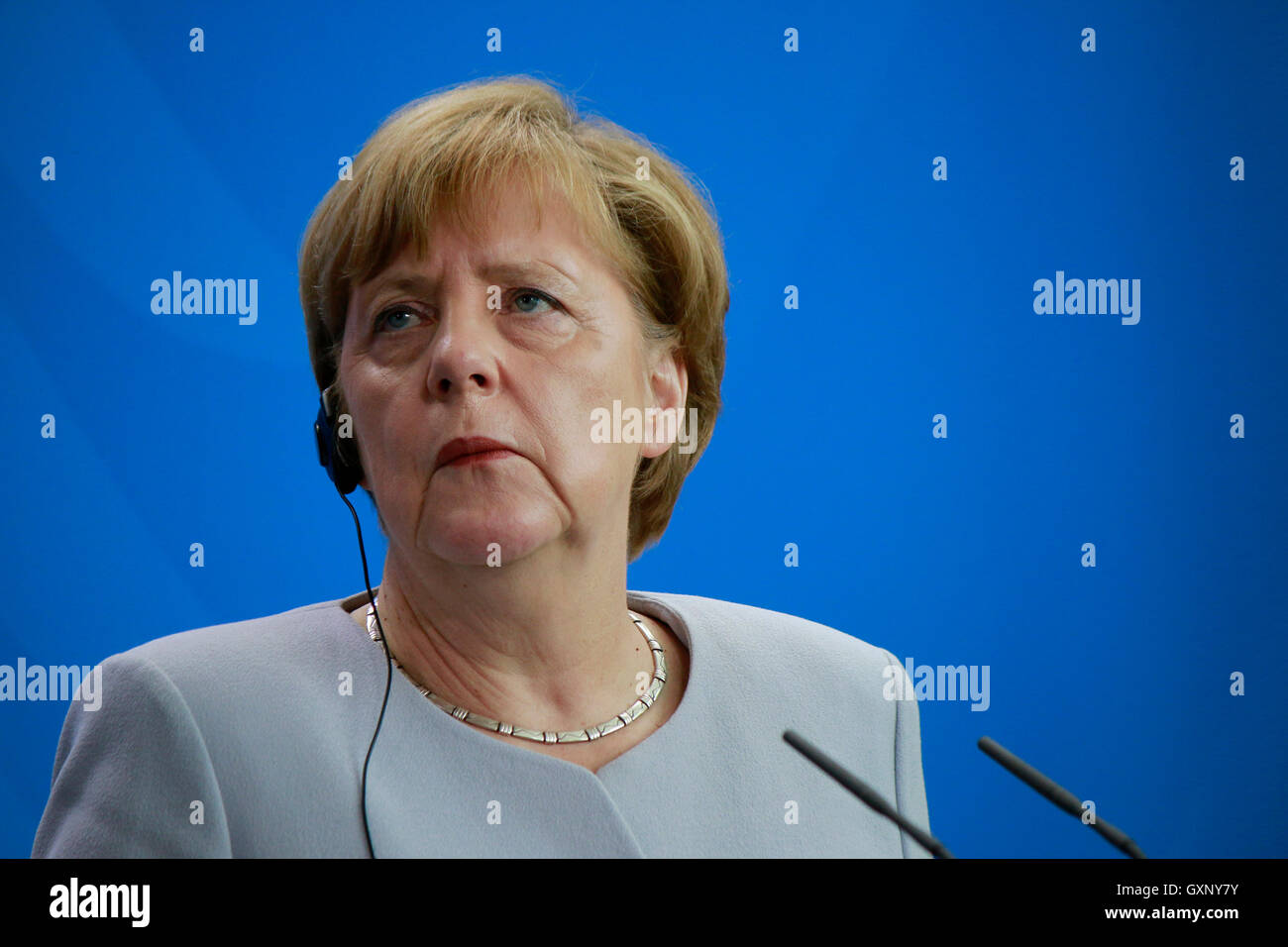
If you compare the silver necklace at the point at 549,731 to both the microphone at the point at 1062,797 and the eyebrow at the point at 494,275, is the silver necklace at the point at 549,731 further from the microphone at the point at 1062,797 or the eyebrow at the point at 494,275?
the microphone at the point at 1062,797

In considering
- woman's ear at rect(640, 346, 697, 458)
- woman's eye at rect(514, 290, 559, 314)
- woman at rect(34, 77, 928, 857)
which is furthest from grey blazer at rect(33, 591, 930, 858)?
woman's eye at rect(514, 290, 559, 314)

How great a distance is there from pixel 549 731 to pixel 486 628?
0.13m

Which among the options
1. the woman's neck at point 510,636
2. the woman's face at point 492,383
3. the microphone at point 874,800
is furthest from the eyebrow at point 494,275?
the microphone at point 874,800

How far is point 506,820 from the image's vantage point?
1166mm

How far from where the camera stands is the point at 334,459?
1328 millimetres

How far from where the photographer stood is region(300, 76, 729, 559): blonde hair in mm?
1242

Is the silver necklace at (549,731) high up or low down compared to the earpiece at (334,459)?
down

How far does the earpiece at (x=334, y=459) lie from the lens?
4.35ft

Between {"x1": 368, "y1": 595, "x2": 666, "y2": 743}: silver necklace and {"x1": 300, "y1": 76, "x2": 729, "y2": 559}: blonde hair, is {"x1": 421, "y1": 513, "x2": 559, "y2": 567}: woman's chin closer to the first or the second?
{"x1": 368, "y1": 595, "x2": 666, "y2": 743}: silver necklace
